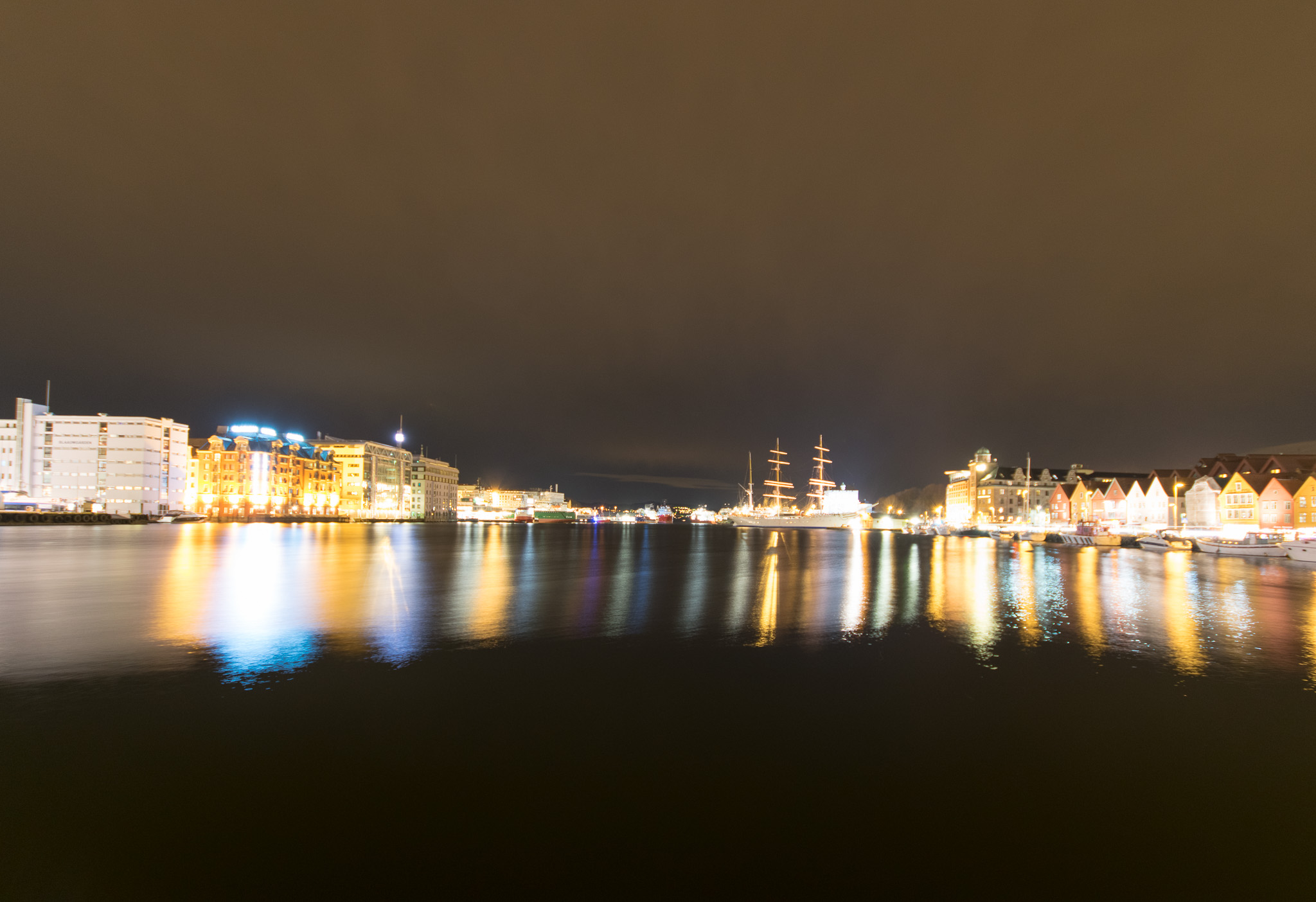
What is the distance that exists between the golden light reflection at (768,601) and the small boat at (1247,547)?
42448 mm

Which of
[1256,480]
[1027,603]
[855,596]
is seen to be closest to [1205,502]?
[1256,480]

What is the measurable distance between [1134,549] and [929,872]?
7085cm

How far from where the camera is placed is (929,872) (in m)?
6.14

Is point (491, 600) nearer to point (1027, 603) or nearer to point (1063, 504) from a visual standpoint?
point (1027, 603)

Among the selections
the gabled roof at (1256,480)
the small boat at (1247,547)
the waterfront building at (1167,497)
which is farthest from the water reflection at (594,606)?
the waterfront building at (1167,497)

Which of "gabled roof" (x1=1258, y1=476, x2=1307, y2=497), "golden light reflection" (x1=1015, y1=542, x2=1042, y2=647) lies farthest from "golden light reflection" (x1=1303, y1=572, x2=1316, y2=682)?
"gabled roof" (x1=1258, y1=476, x2=1307, y2=497)

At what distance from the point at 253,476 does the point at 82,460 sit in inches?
1075

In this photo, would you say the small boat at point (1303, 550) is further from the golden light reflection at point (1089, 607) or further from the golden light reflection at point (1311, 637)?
the golden light reflection at point (1311, 637)

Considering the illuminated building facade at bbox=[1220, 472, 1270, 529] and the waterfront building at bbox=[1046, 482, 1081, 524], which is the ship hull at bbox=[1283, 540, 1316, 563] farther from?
the waterfront building at bbox=[1046, 482, 1081, 524]

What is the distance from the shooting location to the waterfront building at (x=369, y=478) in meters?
153

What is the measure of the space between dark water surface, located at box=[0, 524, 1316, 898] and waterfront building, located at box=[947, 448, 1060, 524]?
134 meters

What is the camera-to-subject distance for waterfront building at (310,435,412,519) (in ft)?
501

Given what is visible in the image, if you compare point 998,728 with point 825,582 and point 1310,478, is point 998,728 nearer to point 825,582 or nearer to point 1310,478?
point 825,582

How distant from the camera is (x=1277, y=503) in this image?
70.2 m
